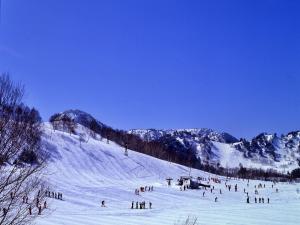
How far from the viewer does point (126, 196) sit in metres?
72.7

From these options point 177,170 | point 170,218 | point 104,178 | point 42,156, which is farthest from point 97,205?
point 177,170

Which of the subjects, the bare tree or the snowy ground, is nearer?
the bare tree

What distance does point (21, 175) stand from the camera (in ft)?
31.1

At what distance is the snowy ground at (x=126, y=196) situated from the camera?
44062 millimetres

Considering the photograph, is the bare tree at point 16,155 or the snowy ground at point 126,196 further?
Result: the snowy ground at point 126,196

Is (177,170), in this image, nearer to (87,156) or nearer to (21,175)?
(87,156)

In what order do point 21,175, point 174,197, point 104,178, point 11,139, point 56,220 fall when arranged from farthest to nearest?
point 104,178 < point 174,197 < point 56,220 < point 21,175 < point 11,139

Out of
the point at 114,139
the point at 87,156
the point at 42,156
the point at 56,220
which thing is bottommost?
the point at 56,220

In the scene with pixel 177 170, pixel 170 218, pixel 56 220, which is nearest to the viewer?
pixel 56 220

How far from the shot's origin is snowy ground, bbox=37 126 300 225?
4406 centimetres

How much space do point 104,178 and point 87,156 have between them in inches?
737

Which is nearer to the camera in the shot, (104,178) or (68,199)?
(68,199)

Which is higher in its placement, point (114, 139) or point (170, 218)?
point (114, 139)

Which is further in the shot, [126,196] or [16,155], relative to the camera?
[126,196]
